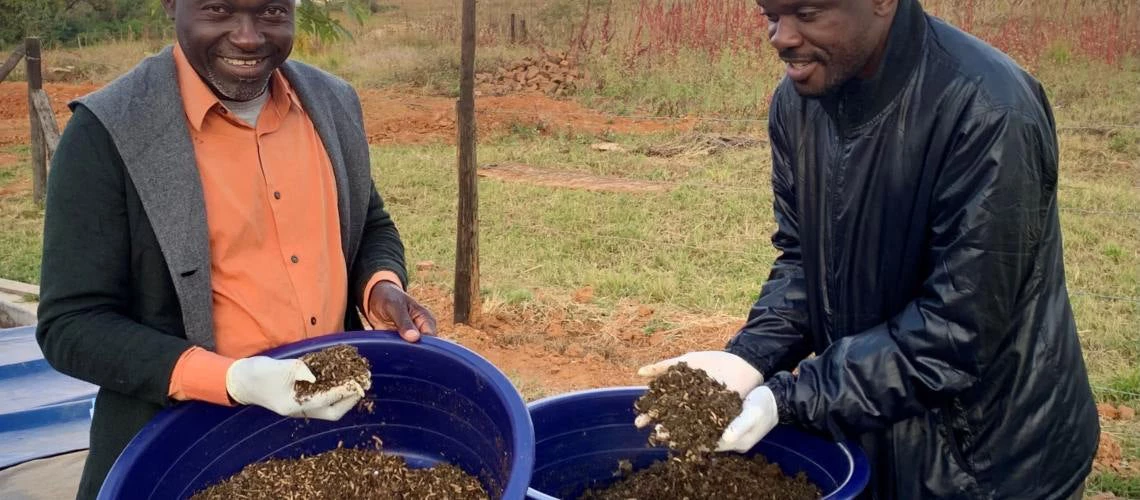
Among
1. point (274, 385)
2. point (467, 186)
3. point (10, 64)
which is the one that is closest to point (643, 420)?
point (274, 385)

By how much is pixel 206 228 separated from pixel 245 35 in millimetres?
339

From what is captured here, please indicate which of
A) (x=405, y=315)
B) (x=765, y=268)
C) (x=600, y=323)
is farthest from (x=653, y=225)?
(x=405, y=315)

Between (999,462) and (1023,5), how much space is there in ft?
38.7

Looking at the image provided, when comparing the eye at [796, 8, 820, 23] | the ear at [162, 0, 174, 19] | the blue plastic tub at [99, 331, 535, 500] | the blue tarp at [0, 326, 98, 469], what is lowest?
the blue tarp at [0, 326, 98, 469]

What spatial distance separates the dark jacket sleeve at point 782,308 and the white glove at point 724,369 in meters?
0.06

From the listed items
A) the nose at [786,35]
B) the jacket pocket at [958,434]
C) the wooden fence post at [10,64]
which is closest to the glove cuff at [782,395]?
the jacket pocket at [958,434]

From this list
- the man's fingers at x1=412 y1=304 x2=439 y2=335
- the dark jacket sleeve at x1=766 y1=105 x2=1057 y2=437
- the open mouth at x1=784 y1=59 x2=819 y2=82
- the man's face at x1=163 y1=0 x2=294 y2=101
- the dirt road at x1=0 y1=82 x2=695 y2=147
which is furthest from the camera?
the dirt road at x1=0 y1=82 x2=695 y2=147

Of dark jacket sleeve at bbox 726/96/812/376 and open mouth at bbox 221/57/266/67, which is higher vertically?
open mouth at bbox 221/57/266/67

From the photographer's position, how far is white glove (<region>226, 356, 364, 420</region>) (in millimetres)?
1678

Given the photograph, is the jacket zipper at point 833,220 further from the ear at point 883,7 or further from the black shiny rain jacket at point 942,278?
the ear at point 883,7

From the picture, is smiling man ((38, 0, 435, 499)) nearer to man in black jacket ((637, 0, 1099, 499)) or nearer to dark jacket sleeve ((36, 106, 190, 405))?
dark jacket sleeve ((36, 106, 190, 405))

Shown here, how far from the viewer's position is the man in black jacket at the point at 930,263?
158 cm

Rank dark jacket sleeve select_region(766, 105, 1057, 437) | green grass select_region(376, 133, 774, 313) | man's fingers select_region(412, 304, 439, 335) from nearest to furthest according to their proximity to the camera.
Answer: dark jacket sleeve select_region(766, 105, 1057, 437), man's fingers select_region(412, 304, 439, 335), green grass select_region(376, 133, 774, 313)

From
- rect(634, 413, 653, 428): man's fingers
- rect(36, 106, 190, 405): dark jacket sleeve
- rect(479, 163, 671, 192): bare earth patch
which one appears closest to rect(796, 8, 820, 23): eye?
rect(634, 413, 653, 428): man's fingers
